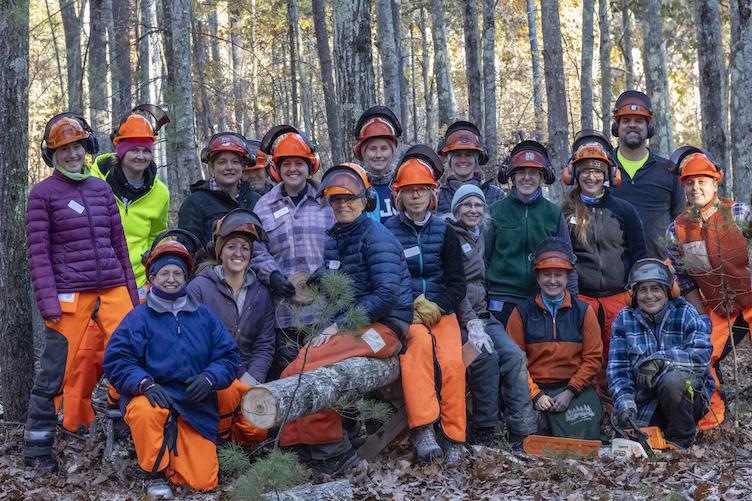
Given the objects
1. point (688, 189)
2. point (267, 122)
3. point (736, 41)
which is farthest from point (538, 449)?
point (267, 122)

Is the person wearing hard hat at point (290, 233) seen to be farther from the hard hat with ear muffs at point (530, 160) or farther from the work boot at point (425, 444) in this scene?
the hard hat with ear muffs at point (530, 160)

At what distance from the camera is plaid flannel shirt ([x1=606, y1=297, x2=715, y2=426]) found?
275 inches

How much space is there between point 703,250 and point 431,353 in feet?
9.00

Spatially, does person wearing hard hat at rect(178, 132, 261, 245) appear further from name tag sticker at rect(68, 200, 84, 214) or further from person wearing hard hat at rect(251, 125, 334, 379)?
name tag sticker at rect(68, 200, 84, 214)

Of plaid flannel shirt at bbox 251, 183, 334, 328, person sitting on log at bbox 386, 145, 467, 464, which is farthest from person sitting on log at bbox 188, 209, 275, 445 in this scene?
person sitting on log at bbox 386, 145, 467, 464

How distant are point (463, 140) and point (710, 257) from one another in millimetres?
2493

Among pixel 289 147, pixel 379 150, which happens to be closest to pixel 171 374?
pixel 289 147

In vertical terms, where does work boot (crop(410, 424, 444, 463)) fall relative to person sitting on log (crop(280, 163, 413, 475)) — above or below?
below

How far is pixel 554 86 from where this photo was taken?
14.0 m

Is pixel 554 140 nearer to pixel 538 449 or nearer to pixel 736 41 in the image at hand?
pixel 736 41

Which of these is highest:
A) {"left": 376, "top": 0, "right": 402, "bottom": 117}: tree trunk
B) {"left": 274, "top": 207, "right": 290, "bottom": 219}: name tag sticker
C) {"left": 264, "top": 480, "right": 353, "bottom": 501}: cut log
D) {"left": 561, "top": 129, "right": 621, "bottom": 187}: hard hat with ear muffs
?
{"left": 376, "top": 0, "right": 402, "bottom": 117}: tree trunk

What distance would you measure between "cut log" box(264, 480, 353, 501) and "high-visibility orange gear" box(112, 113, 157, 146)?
352 cm

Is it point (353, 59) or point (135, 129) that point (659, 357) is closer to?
point (353, 59)

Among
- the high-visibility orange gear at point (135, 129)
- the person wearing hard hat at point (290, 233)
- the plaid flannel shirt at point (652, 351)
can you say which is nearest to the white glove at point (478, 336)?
the plaid flannel shirt at point (652, 351)
